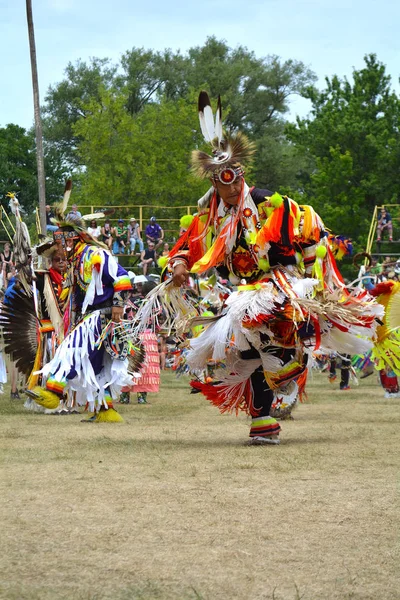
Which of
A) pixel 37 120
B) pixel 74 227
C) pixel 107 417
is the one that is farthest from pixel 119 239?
pixel 107 417

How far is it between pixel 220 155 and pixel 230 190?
236mm

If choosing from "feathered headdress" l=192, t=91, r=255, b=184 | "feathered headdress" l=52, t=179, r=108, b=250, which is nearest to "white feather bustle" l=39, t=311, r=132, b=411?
"feathered headdress" l=52, t=179, r=108, b=250

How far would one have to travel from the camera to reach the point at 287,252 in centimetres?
670

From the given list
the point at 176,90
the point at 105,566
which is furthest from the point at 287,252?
the point at 176,90

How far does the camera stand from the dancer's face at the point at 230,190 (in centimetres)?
672

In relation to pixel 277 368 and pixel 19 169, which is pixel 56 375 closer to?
pixel 277 368

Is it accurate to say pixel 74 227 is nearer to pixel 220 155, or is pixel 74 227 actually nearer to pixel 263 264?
pixel 220 155

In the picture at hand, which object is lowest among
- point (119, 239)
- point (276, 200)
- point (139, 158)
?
point (119, 239)

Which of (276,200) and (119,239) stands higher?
(276,200)

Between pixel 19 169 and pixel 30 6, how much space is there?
1234 inches

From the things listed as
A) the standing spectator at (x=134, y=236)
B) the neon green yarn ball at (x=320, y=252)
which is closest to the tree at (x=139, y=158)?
the standing spectator at (x=134, y=236)

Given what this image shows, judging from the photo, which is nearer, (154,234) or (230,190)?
(230,190)

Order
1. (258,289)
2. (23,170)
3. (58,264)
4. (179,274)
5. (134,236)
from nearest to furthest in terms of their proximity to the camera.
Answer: (258,289) < (179,274) < (58,264) < (134,236) < (23,170)

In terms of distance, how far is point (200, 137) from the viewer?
45.2m
